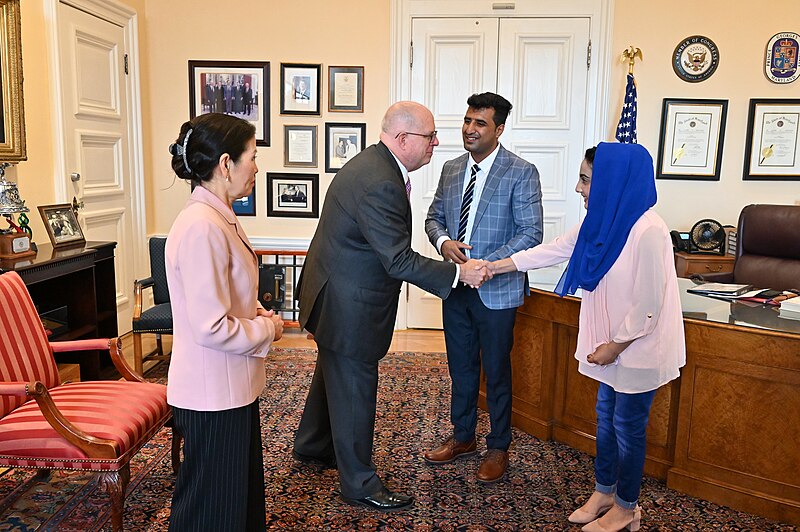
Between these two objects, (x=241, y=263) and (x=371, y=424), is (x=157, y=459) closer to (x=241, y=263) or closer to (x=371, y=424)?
(x=371, y=424)

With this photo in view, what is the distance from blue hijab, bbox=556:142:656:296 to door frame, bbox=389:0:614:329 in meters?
3.26

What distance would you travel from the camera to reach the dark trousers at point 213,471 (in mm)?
1997

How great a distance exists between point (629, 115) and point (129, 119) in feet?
13.2

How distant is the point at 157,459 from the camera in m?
3.22

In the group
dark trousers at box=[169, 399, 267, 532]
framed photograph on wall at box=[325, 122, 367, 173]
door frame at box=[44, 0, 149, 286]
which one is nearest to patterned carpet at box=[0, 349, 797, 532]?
dark trousers at box=[169, 399, 267, 532]

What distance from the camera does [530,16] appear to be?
5.42 m

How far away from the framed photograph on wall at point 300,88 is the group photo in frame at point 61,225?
207cm

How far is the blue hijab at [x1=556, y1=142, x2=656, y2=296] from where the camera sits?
2342 millimetres

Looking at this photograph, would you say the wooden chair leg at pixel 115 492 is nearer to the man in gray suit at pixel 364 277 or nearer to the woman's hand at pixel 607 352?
the man in gray suit at pixel 364 277

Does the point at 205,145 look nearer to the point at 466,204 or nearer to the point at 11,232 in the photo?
the point at 466,204

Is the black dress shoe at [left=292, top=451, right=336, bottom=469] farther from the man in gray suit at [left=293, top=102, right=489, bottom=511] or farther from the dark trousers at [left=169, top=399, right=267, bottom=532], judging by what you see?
the dark trousers at [left=169, top=399, right=267, bottom=532]

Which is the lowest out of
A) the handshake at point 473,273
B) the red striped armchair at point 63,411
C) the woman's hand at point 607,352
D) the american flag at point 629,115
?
the red striped armchair at point 63,411

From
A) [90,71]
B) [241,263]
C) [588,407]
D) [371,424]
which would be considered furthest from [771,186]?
[90,71]

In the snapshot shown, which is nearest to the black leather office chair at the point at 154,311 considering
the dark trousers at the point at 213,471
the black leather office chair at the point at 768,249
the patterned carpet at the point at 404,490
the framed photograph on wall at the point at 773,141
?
the patterned carpet at the point at 404,490
